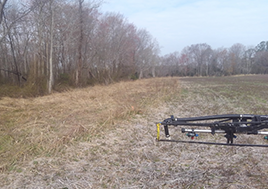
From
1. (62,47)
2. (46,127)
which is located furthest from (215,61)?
(46,127)

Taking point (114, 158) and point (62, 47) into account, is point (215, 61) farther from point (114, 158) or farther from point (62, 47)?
point (114, 158)

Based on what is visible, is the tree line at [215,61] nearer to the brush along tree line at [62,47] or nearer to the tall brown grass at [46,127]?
the brush along tree line at [62,47]

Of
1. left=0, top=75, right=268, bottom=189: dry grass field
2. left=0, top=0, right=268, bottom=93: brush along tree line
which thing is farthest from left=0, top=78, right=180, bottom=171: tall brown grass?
left=0, top=0, right=268, bottom=93: brush along tree line

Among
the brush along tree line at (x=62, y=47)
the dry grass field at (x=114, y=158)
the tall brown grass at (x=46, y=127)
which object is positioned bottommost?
the dry grass field at (x=114, y=158)

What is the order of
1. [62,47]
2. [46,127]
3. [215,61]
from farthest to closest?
[215,61] < [62,47] < [46,127]

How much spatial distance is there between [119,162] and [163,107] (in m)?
5.63

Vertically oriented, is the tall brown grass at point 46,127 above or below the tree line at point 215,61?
below

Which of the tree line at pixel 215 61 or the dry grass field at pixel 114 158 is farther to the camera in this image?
the tree line at pixel 215 61

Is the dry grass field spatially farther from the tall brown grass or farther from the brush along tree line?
the brush along tree line

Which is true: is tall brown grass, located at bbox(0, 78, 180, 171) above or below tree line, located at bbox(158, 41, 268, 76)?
below

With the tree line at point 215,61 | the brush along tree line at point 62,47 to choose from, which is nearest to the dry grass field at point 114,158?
the brush along tree line at point 62,47

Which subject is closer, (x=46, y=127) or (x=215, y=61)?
(x=46, y=127)

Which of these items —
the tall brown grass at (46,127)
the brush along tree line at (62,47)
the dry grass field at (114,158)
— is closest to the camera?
the dry grass field at (114,158)

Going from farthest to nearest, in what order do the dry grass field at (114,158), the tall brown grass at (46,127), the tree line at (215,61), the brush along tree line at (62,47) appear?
1. the tree line at (215,61)
2. the brush along tree line at (62,47)
3. the tall brown grass at (46,127)
4. the dry grass field at (114,158)
